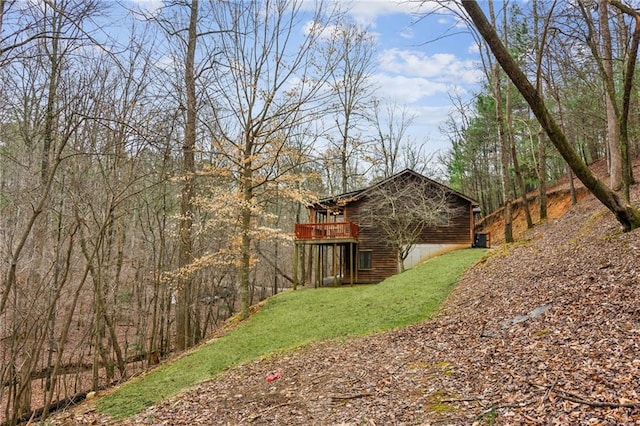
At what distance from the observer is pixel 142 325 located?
59.0 ft

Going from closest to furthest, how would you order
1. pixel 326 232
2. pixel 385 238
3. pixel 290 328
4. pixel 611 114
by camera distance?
pixel 290 328 → pixel 611 114 → pixel 326 232 → pixel 385 238

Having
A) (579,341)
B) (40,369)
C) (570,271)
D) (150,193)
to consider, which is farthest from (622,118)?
(40,369)

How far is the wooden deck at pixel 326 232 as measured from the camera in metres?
20.0

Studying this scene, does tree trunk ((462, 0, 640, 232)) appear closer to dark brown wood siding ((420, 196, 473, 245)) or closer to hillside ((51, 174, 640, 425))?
hillside ((51, 174, 640, 425))

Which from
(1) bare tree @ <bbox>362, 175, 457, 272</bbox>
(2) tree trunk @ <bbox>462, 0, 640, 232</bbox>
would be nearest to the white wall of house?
(1) bare tree @ <bbox>362, 175, 457, 272</bbox>

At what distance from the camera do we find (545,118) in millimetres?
6711

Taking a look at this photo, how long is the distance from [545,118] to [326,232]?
14.9m

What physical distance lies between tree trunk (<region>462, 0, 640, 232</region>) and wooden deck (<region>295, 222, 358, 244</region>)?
1325 centimetres

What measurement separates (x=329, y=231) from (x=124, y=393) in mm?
13512

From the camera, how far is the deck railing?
2000 centimetres

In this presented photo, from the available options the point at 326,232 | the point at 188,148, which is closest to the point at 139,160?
the point at 188,148

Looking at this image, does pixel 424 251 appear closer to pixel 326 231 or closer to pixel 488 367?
pixel 326 231

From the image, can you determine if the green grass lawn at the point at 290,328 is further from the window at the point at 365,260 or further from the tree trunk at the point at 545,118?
the window at the point at 365,260

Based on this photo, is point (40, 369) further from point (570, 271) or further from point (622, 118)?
point (622, 118)
